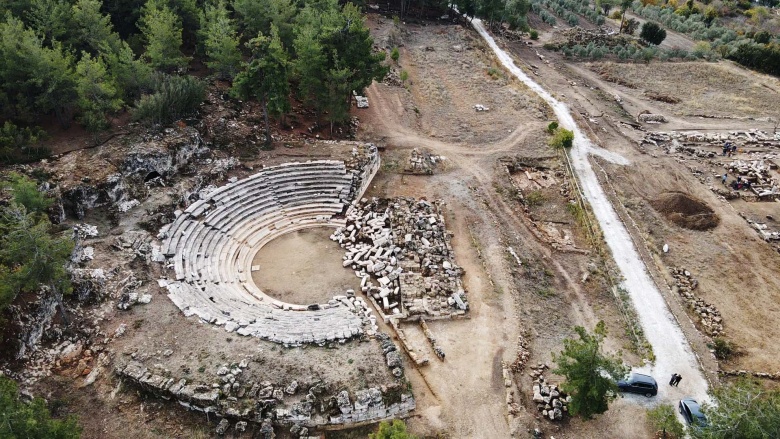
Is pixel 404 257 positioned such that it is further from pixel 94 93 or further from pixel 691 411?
pixel 94 93

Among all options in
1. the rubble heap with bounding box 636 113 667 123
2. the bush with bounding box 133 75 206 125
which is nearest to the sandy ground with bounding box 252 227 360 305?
the bush with bounding box 133 75 206 125

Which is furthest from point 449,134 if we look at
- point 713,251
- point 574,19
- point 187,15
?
point 574,19

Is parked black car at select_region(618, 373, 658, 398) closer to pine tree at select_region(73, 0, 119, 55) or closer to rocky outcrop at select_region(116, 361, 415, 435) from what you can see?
rocky outcrop at select_region(116, 361, 415, 435)

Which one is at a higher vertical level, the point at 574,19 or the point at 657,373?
the point at 574,19

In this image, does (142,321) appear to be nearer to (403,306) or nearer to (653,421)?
(403,306)

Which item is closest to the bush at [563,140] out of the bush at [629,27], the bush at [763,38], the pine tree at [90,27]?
the pine tree at [90,27]

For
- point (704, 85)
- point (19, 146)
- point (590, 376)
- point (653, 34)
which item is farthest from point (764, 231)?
point (19, 146)

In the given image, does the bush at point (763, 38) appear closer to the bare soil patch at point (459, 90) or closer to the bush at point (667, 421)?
the bare soil patch at point (459, 90)
